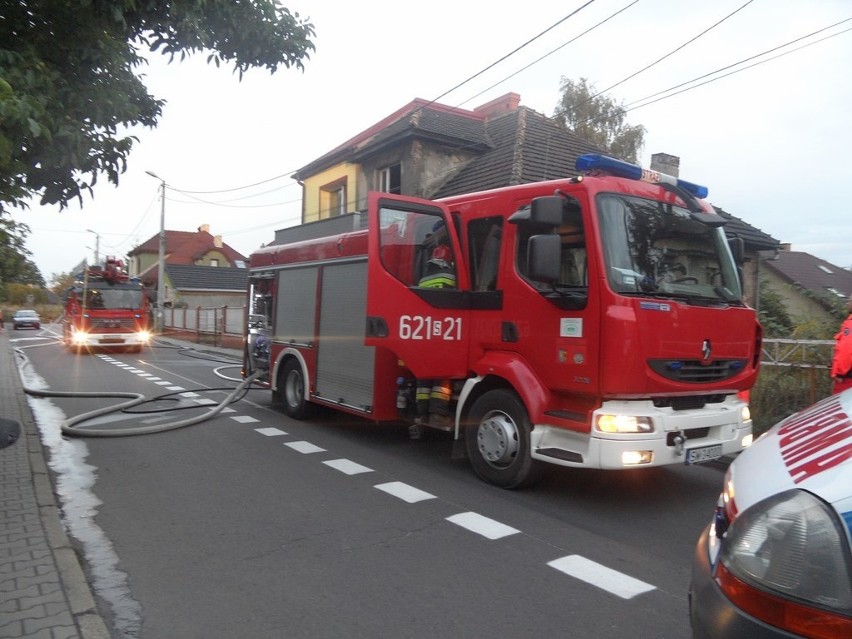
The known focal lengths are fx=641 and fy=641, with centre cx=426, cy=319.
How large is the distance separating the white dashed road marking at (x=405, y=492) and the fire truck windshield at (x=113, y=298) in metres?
19.2

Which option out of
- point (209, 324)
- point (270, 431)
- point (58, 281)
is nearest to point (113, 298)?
point (209, 324)

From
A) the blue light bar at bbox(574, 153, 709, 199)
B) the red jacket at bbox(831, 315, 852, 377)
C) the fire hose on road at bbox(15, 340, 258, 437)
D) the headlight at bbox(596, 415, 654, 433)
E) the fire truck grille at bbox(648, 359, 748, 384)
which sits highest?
the blue light bar at bbox(574, 153, 709, 199)

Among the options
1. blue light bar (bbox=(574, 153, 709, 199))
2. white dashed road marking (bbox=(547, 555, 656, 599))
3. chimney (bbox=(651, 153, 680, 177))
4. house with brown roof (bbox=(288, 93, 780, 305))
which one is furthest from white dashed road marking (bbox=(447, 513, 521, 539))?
chimney (bbox=(651, 153, 680, 177))

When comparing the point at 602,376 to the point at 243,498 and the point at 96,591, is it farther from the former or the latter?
the point at 96,591

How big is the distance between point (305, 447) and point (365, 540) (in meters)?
3.17

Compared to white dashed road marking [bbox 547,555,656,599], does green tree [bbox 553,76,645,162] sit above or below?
above

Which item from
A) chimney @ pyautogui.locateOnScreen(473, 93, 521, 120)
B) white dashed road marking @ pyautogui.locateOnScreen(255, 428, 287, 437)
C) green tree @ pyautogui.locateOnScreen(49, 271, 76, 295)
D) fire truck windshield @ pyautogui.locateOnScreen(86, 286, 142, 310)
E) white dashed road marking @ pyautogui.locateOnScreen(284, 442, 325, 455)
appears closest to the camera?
white dashed road marking @ pyautogui.locateOnScreen(284, 442, 325, 455)

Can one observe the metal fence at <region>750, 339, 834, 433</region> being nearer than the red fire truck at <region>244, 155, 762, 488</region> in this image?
No

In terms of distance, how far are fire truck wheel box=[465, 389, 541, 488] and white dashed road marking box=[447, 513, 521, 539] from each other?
0.70 m

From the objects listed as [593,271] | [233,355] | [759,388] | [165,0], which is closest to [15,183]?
[165,0]

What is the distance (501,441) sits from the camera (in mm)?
5664

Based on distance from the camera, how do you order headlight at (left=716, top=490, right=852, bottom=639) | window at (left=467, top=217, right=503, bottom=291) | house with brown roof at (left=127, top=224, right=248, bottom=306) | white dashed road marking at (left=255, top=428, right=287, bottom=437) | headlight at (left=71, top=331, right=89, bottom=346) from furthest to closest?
house with brown roof at (left=127, top=224, right=248, bottom=306)
headlight at (left=71, top=331, right=89, bottom=346)
white dashed road marking at (left=255, top=428, right=287, bottom=437)
window at (left=467, top=217, right=503, bottom=291)
headlight at (left=716, top=490, right=852, bottom=639)

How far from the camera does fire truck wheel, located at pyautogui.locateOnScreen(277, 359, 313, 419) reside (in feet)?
29.5

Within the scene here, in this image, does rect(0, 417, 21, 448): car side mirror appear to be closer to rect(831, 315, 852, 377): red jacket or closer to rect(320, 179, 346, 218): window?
rect(831, 315, 852, 377): red jacket
